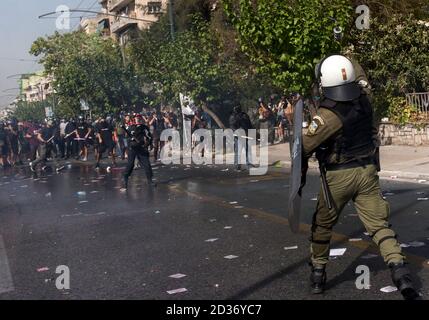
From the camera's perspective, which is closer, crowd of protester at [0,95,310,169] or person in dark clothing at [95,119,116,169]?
person in dark clothing at [95,119,116,169]

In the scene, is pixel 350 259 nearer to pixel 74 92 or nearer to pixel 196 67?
pixel 196 67

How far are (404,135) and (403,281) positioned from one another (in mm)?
13386

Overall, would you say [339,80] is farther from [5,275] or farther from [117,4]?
[117,4]

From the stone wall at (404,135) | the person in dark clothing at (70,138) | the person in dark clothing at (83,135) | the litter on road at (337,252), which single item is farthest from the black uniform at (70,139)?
the litter on road at (337,252)

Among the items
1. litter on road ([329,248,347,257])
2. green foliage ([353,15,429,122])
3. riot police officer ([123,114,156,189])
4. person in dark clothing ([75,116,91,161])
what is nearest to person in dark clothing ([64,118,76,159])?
person in dark clothing ([75,116,91,161])

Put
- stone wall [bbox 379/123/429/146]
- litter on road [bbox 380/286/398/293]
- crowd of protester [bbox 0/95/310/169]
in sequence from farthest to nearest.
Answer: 1. crowd of protester [bbox 0/95/310/169]
2. stone wall [bbox 379/123/429/146]
3. litter on road [bbox 380/286/398/293]

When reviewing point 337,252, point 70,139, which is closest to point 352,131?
point 337,252

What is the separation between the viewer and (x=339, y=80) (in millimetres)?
4527

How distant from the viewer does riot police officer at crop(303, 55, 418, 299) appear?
14.8ft

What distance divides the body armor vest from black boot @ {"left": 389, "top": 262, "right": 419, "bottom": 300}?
837 millimetres

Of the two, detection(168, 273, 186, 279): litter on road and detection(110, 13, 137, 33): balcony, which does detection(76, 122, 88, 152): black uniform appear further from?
detection(110, 13, 137, 33): balcony

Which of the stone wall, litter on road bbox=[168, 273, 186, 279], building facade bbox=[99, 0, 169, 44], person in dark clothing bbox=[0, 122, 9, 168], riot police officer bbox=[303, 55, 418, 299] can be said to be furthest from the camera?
building facade bbox=[99, 0, 169, 44]

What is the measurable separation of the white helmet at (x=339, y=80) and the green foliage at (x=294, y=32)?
9.91 meters
